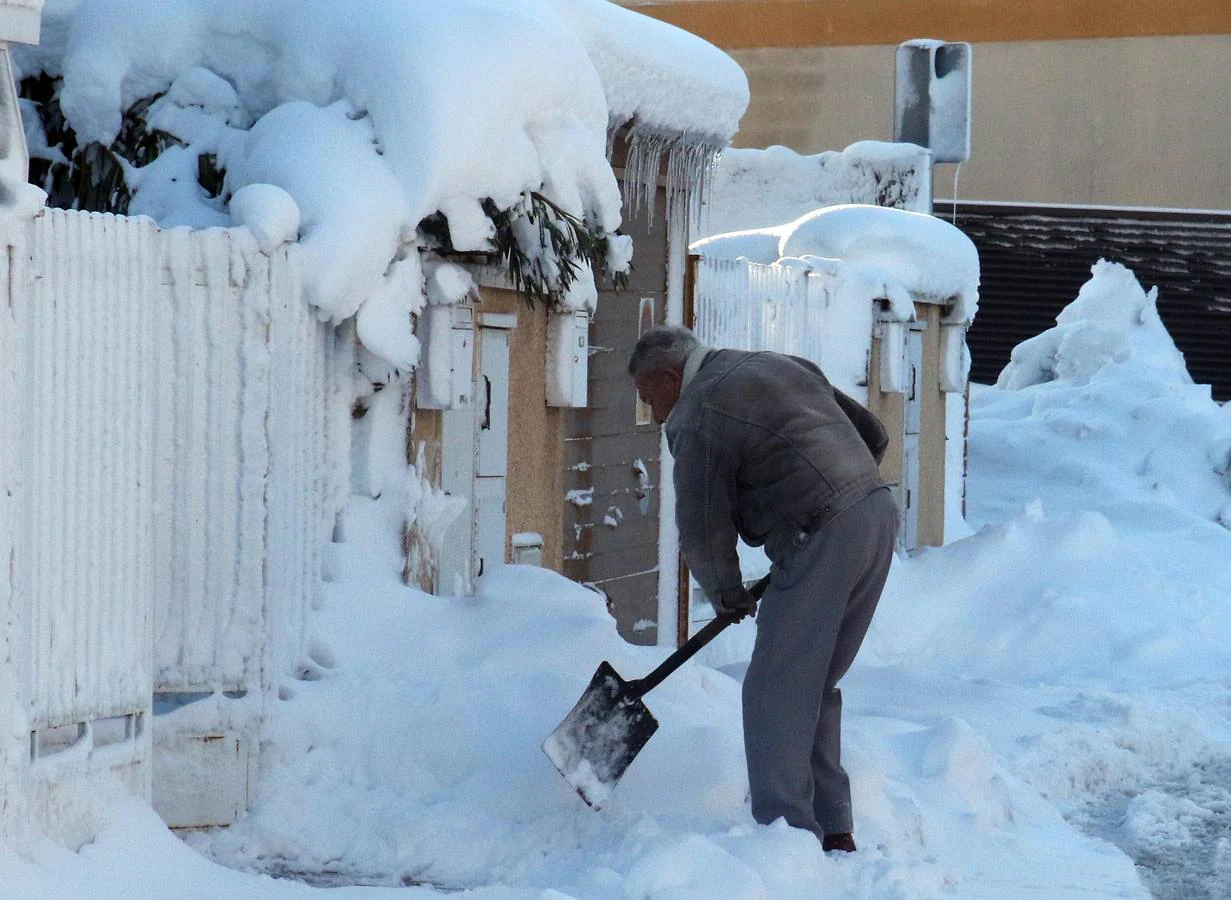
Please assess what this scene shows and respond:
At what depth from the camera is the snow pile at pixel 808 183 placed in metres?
13.6

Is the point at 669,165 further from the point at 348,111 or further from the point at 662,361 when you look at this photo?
the point at 662,361

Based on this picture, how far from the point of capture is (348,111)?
577 centimetres

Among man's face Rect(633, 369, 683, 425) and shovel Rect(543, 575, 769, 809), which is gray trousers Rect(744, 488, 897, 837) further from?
man's face Rect(633, 369, 683, 425)

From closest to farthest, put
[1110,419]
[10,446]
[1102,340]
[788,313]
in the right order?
[10,446]
[788,313]
[1110,419]
[1102,340]

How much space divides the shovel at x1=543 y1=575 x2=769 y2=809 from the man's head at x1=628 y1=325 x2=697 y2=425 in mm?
609

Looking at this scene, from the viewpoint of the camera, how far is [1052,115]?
67.3ft

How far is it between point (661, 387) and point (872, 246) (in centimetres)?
704

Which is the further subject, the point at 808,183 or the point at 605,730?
the point at 808,183

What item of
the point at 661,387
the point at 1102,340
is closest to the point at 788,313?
the point at 661,387

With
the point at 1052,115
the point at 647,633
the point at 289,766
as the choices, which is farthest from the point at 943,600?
the point at 1052,115

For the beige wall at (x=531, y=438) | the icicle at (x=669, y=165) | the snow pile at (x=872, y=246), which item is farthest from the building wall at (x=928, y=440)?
the beige wall at (x=531, y=438)

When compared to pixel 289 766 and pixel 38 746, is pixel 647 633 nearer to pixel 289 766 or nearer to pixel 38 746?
pixel 289 766

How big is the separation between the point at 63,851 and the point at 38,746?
0.91ft

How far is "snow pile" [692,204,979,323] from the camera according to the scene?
38.0 feet
